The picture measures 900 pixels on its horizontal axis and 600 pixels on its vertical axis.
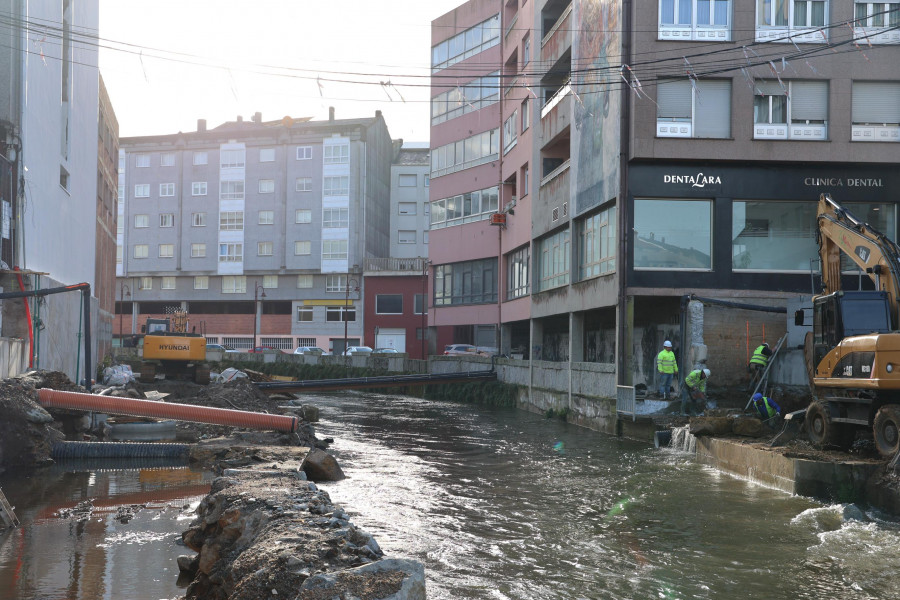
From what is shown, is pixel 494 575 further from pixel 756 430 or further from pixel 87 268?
pixel 87 268

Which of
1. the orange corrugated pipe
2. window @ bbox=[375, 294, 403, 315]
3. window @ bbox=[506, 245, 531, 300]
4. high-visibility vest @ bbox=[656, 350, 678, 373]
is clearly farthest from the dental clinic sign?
window @ bbox=[375, 294, 403, 315]

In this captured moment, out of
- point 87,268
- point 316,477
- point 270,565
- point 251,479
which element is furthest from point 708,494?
point 87,268

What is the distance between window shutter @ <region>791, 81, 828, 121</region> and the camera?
22.8 meters

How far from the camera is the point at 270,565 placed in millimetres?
5652

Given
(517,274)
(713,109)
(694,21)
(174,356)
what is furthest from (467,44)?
(713,109)

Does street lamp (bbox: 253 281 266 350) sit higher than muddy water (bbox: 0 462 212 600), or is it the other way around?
street lamp (bbox: 253 281 266 350)

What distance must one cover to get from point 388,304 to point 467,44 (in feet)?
80.1

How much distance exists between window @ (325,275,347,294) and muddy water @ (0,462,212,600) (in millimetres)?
52749

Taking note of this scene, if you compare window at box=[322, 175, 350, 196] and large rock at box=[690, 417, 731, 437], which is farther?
window at box=[322, 175, 350, 196]

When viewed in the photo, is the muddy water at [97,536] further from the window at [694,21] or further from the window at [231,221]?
the window at [231,221]

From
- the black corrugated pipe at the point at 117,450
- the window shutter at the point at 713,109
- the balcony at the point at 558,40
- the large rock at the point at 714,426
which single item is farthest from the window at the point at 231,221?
the large rock at the point at 714,426

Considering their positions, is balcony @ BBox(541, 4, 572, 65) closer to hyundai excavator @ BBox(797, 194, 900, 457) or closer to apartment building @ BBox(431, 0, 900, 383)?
apartment building @ BBox(431, 0, 900, 383)

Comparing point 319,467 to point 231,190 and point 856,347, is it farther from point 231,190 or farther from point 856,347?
point 231,190

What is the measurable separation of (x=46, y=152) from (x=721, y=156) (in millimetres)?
17825
